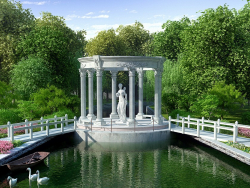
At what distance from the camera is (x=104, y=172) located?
16703mm

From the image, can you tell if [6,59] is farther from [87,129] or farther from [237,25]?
[237,25]

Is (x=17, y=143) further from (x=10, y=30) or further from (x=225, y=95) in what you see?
(x=10, y=30)

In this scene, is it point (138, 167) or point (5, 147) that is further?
point (5, 147)

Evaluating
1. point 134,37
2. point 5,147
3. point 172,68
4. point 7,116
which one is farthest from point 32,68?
point 134,37

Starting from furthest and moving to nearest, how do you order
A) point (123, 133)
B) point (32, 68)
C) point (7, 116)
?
1. point (32, 68)
2. point (7, 116)
3. point (123, 133)

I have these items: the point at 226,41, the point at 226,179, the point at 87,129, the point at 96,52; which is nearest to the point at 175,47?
the point at 226,41

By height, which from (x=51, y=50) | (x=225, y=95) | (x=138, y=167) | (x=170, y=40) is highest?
(x=170, y=40)

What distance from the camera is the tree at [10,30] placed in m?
43.1

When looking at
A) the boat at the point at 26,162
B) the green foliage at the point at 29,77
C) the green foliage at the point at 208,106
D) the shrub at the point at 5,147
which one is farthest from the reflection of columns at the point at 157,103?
the green foliage at the point at 29,77

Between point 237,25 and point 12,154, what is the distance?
98.8 feet

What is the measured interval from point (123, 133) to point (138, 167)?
6.00 metres

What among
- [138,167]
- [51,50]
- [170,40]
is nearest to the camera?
[138,167]

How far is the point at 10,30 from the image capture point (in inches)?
1836

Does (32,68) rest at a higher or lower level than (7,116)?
higher
